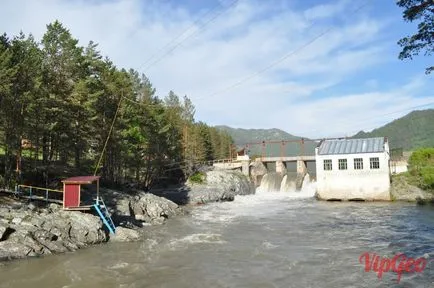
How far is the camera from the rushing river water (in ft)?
57.6

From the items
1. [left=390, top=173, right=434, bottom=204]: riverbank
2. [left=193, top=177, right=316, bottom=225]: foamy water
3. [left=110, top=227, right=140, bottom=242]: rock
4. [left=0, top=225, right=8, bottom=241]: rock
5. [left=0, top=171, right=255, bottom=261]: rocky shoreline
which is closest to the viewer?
[left=0, top=225, right=8, bottom=241]: rock

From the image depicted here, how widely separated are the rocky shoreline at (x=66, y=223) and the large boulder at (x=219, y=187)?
42.3 ft

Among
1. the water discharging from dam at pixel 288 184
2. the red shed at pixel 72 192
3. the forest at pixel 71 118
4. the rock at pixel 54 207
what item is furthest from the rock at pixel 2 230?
the water discharging from dam at pixel 288 184

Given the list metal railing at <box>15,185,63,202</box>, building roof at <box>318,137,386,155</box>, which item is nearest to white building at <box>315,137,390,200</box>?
building roof at <box>318,137,386,155</box>

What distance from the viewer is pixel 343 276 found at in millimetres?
17766

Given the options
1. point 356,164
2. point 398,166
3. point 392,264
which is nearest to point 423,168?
point 356,164

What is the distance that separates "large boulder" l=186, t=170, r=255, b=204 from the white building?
1256 cm

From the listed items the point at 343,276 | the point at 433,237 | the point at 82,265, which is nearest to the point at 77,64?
the point at 82,265

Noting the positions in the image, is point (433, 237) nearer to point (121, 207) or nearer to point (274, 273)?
point (274, 273)

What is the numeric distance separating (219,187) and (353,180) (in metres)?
17.5

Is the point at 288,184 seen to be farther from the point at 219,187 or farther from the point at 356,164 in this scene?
the point at 356,164

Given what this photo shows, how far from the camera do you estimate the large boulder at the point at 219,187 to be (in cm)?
5266

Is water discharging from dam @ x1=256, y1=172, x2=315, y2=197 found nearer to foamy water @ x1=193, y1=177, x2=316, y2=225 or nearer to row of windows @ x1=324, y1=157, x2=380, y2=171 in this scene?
foamy water @ x1=193, y1=177, x2=316, y2=225

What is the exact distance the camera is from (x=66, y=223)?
82.8 ft
